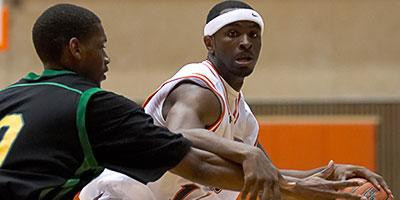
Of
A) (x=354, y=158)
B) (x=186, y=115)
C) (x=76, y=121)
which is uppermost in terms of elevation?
(x=76, y=121)

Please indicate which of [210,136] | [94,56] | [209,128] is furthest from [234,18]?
[94,56]

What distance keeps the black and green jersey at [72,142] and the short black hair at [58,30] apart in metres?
0.17

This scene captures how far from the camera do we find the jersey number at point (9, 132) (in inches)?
124

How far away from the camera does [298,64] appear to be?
11227mm

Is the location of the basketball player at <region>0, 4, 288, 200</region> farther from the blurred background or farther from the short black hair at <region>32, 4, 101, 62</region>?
the blurred background

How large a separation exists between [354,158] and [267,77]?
1.58m

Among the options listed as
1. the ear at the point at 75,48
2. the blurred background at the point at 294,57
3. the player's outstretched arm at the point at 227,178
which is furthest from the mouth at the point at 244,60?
the blurred background at the point at 294,57

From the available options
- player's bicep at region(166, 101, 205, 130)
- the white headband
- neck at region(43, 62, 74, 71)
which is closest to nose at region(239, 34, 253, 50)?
the white headband

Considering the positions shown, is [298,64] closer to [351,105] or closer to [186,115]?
[351,105]

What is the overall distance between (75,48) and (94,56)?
9cm

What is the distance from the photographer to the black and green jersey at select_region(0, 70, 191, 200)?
3.12 metres

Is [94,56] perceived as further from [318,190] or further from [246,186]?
[318,190]

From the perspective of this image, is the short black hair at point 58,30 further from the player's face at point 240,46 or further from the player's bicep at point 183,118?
the player's face at point 240,46

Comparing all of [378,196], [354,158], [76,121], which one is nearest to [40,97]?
[76,121]
